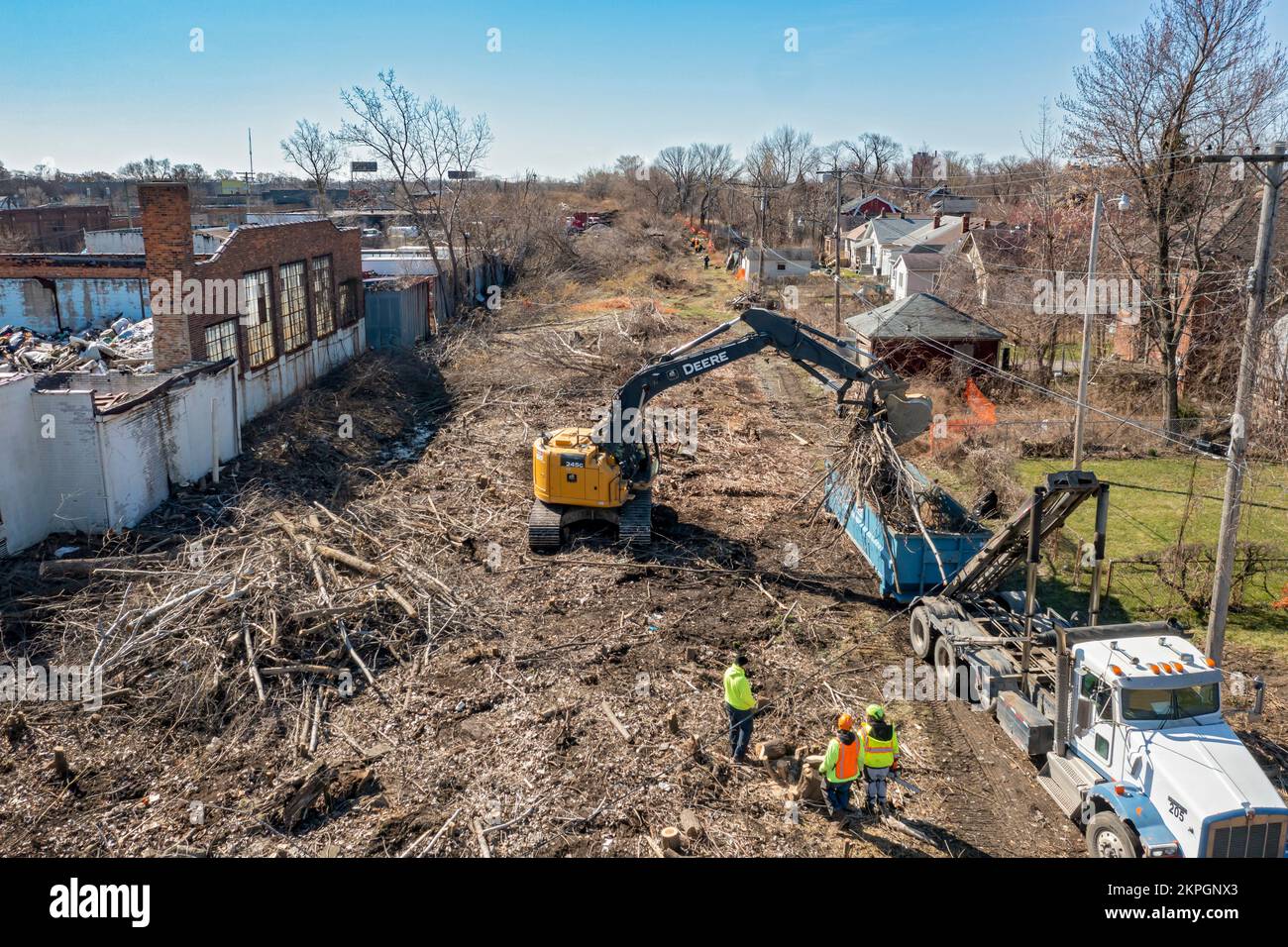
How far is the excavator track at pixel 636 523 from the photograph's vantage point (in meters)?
17.4

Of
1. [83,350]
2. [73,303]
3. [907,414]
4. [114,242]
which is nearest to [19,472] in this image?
[83,350]

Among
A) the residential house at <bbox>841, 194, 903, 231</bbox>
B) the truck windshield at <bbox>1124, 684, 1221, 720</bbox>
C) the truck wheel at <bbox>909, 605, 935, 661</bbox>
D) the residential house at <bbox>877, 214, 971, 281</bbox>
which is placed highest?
the residential house at <bbox>841, 194, 903, 231</bbox>

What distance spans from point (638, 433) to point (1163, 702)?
9.94 meters

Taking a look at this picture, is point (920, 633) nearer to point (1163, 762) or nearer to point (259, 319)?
point (1163, 762)

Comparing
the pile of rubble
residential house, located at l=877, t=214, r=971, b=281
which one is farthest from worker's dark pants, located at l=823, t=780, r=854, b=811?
residential house, located at l=877, t=214, r=971, b=281

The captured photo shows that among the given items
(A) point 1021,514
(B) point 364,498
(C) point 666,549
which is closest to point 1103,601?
(A) point 1021,514

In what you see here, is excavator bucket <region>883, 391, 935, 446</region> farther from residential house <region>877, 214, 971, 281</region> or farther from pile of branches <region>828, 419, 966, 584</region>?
residential house <region>877, 214, 971, 281</region>

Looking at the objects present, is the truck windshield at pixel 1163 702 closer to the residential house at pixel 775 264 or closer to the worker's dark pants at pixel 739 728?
the worker's dark pants at pixel 739 728

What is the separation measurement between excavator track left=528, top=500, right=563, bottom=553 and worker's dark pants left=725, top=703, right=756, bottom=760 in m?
6.66

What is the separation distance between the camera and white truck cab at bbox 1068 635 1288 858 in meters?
8.36

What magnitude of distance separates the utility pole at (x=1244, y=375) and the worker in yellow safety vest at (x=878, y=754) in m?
5.16

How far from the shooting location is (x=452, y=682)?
12719mm

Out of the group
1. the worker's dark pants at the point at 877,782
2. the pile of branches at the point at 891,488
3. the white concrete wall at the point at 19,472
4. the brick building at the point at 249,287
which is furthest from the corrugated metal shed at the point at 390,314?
the worker's dark pants at the point at 877,782

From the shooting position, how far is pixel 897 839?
989cm
